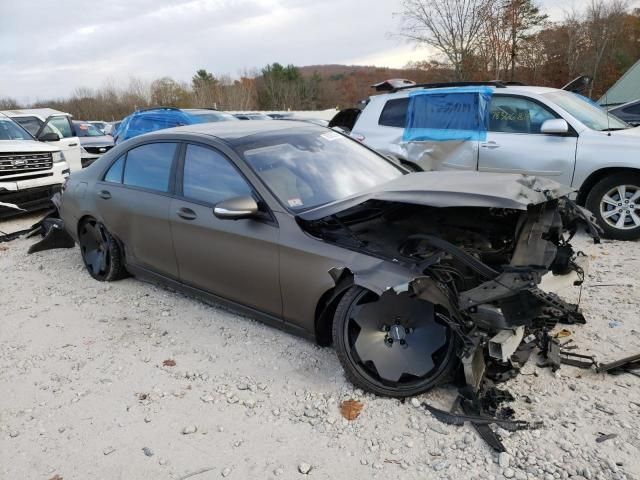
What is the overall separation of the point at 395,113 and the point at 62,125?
939 cm

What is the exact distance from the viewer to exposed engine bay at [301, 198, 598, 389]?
2609 mm

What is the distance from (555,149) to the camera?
19.4 ft

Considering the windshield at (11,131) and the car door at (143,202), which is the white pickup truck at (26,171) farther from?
the car door at (143,202)

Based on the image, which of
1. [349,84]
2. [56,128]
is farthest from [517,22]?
[349,84]

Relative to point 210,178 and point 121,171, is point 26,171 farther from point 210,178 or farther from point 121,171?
point 210,178

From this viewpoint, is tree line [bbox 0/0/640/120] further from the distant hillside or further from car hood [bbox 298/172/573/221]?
the distant hillside

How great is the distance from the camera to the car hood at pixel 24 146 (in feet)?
26.8

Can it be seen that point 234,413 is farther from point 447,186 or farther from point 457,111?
point 457,111

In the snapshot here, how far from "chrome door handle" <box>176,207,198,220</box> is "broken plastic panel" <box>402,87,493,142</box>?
414cm

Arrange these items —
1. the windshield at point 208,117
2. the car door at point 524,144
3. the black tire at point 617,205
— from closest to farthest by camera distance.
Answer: the black tire at point 617,205 → the car door at point 524,144 → the windshield at point 208,117

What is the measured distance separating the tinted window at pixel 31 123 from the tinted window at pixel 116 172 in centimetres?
862

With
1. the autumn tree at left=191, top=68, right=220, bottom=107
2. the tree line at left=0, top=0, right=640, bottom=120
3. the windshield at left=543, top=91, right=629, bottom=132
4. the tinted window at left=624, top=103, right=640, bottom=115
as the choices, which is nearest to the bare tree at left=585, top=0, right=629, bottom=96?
the tree line at left=0, top=0, right=640, bottom=120

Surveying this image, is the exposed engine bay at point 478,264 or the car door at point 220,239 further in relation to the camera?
the car door at point 220,239

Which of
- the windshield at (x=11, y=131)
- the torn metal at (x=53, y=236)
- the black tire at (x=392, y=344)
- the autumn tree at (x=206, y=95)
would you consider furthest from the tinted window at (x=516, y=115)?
the autumn tree at (x=206, y=95)
